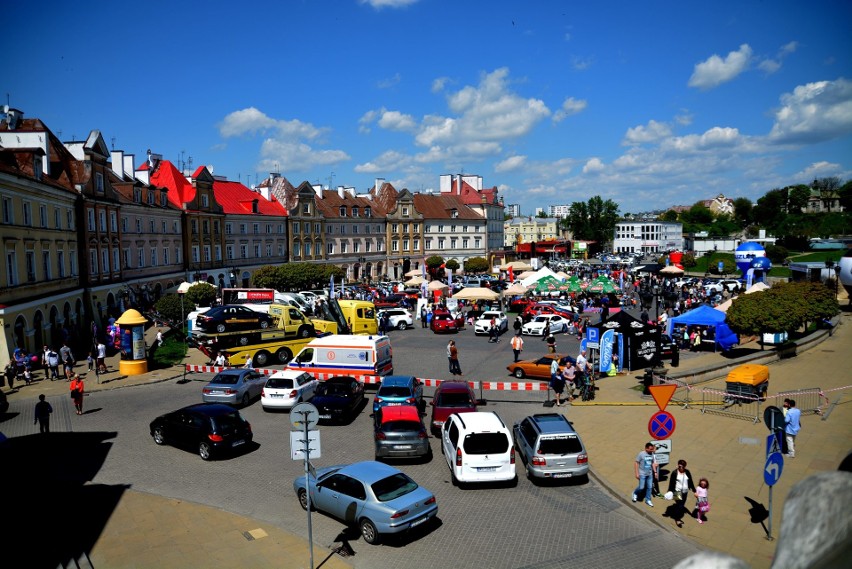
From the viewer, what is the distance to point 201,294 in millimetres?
42906

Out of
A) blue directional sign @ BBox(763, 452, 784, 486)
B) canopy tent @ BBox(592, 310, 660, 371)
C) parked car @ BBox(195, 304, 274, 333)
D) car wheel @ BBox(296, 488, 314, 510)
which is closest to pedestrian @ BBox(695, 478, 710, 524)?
blue directional sign @ BBox(763, 452, 784, 486)

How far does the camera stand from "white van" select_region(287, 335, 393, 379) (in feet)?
83.0

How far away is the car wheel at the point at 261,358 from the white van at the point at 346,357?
16.4 feet

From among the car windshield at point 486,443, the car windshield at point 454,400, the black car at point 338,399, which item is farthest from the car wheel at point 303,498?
the car windshield at point 454,400

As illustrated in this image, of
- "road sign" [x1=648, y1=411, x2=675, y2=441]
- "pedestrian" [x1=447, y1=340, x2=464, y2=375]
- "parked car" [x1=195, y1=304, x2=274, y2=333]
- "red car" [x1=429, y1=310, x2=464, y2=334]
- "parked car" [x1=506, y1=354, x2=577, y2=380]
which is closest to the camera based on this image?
"road sign" [x1=648, y1=411, x2=675, y2=441]

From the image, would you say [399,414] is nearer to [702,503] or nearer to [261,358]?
[702,503]

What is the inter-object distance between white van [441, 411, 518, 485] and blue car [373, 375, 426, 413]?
5592mm

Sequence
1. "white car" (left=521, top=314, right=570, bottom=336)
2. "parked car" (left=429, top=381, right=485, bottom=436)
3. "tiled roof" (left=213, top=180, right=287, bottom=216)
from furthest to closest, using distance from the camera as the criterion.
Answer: "tiled roof" (left=213, top=180, right=287, bottom=216) → "white car" (left=521, top=314, right=570, bottom=336) → "parked car" (left=429, top=381, right=485, bottom=436)

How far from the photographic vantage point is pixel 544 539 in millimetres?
12023

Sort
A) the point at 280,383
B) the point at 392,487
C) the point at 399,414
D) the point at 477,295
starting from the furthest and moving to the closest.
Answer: the point at 477,295 < the point at 280,383 < the point at 399,414 < the point at 392,487

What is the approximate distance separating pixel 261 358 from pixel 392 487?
1946 centimetres

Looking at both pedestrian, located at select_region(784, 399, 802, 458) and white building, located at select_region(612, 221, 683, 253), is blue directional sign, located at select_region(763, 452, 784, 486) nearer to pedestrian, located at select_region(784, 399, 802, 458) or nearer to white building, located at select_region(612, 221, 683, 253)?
pedestrian, located at select_region(784, 399, 802, 458)

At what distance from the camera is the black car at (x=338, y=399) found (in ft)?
66.4

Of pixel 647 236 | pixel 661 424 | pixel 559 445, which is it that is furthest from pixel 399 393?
pixel 647 236
